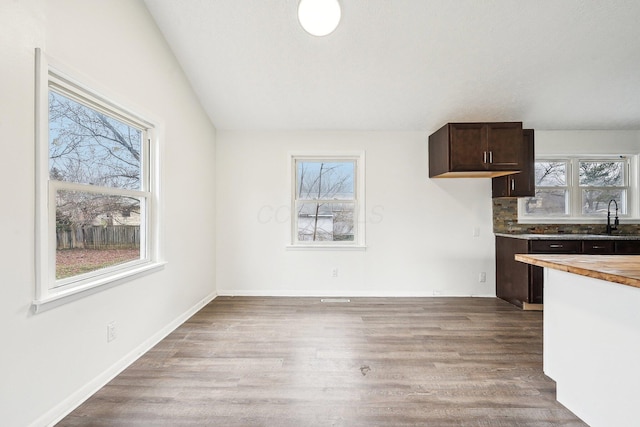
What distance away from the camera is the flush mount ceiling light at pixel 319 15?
7.68ft

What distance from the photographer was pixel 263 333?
289 cm

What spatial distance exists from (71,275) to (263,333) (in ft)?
5.19

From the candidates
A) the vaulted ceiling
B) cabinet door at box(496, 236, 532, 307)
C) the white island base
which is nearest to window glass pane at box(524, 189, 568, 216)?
cabinet door at box(496, 236, 532, 307)

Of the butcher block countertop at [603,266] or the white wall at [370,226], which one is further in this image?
the white wall at [370,226]

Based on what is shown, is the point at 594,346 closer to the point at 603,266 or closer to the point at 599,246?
the point at 603,266

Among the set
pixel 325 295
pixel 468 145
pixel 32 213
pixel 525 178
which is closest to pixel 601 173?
pixel 525 178

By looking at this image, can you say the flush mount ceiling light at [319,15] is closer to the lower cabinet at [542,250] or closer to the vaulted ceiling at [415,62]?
the vaulted ceiling at [415,62]

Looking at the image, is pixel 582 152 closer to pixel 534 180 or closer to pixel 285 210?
pixel 534 180

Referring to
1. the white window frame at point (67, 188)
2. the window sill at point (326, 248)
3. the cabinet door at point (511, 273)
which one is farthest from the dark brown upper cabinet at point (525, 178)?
the white window frame at point (67, 188)

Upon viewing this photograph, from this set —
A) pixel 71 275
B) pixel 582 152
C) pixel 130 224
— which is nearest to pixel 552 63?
pixel 582 152

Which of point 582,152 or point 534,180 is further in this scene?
point 582,152

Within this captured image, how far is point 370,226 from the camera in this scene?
4.15 meters

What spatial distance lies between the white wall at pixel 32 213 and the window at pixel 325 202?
1.44 meters

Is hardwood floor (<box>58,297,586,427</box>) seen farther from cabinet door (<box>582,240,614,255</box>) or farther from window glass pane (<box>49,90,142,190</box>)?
window glass pane (<box>49,90,142,190</box>)
